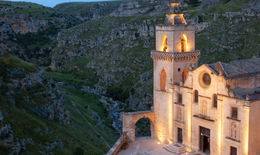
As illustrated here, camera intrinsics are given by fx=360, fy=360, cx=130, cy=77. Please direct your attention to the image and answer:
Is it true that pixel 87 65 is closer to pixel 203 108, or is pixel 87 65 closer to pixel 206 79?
pixel 203 108

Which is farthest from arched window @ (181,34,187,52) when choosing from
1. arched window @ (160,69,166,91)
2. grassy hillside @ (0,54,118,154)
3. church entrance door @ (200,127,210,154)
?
grassy hillside @ (0,54,118,154)

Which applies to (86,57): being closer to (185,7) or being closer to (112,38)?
(112,38)

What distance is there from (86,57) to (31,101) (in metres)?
81.8

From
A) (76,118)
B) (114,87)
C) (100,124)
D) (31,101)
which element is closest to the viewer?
(31,101)

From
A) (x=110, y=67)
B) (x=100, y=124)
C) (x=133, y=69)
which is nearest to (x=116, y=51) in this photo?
(x=110, y=67)

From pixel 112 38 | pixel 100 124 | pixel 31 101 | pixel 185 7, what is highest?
pixel 185 7

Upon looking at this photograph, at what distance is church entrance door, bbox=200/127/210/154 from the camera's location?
4088 centimetres

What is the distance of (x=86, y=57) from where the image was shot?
140875 mm

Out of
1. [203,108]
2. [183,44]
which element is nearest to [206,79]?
[203,108]

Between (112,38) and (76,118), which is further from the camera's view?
(112,38)

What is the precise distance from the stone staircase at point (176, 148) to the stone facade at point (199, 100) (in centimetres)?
60

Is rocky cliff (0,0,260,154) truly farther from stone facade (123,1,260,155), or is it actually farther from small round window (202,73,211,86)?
small round window (202,73,211,86)

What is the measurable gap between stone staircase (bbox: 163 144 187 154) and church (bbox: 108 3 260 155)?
49 cm

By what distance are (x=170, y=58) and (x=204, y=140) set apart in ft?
34.2
